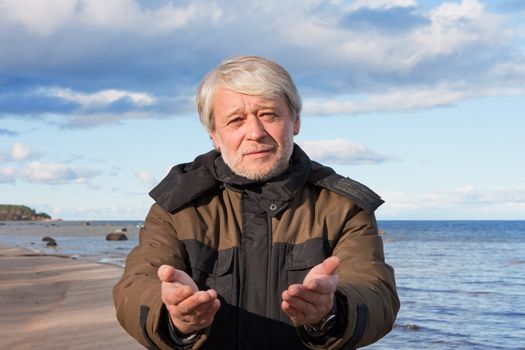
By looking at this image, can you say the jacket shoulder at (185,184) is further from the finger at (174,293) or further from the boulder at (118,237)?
the boulder at (118,237)

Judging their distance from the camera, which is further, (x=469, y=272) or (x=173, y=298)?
(x=469, y=272)

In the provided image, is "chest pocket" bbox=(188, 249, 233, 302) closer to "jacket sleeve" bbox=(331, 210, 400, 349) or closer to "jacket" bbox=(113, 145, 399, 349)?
"jacket" bbox=(113, 145, 399, 349)

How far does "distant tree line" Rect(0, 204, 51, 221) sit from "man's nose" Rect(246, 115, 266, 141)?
188 meters

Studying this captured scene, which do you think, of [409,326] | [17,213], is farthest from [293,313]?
[17,213]

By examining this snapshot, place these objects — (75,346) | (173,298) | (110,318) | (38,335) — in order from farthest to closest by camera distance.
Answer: (110,318) → (38,335) → (75,346) → (173,298)

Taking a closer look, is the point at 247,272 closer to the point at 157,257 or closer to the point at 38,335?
the point at 157,257

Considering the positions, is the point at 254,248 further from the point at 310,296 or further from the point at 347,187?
the point at 310,296

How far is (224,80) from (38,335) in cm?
774

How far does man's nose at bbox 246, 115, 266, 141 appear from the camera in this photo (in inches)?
130

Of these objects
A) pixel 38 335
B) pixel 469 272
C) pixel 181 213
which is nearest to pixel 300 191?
pixel 181 213

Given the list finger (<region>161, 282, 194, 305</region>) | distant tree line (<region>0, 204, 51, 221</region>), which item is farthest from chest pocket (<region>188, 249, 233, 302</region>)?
distant tree line (<region>0, 204, 51, 221</region>)

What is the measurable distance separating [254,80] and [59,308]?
1098 centimetres

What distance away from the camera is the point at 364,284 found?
305 centimetres

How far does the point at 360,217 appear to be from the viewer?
330 cm
